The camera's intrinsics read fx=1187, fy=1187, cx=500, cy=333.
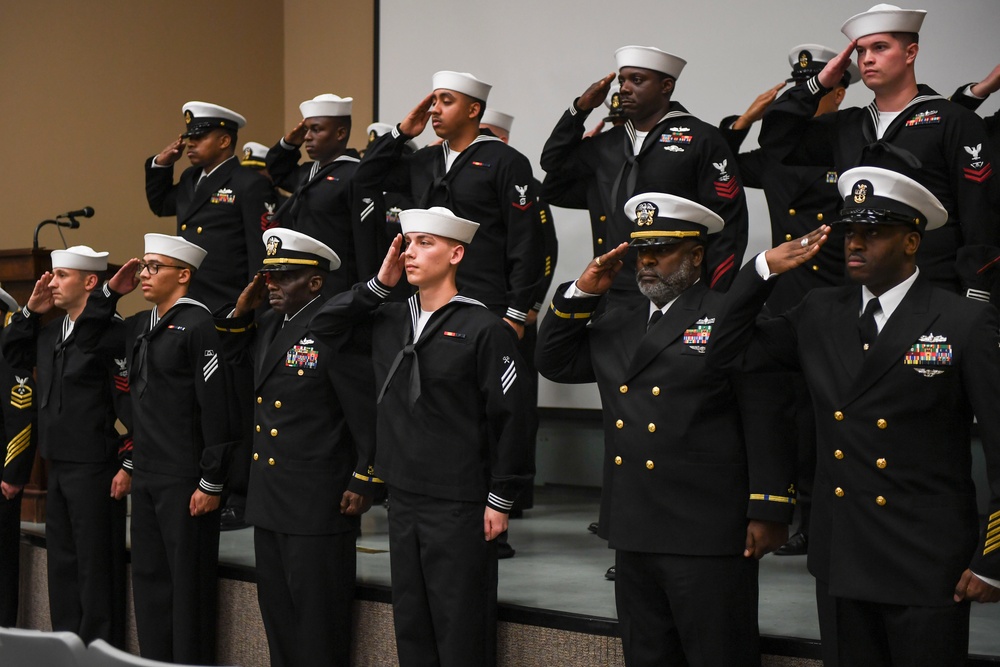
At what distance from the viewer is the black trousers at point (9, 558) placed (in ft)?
17.0

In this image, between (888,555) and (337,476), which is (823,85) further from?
(337,476)

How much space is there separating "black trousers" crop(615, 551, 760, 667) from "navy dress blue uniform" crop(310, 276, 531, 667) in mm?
470

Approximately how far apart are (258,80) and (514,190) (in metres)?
3.84

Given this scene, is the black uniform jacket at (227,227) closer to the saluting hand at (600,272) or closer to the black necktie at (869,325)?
the saluting hand at (600,272)

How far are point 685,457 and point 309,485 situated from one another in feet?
4.42

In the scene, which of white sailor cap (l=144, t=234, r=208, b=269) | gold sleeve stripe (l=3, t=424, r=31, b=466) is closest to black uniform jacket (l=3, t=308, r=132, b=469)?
gold sleeve stripe (l=3, t=424, r=31, b=466)

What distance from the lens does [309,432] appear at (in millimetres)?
3867

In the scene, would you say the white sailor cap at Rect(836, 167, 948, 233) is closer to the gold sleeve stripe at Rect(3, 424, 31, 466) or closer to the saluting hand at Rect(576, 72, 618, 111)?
the saluting hand at Rect(576, 72, 618, 111)

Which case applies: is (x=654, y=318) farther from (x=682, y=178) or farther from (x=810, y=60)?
(x=810, y=60)

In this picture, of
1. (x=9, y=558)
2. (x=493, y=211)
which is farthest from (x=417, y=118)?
(x=9, y=558)

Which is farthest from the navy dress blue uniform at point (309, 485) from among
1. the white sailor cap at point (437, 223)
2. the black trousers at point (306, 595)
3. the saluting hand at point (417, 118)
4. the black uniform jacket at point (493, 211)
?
the saluting hand at point (417, 118)

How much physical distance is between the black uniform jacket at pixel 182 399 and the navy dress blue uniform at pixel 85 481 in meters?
0.37

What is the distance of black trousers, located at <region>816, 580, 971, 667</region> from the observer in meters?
2.59

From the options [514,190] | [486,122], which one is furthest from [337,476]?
[486,122]
